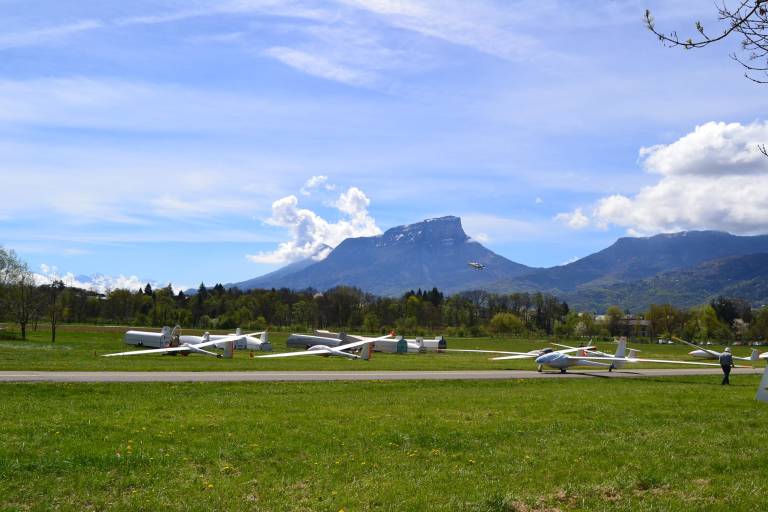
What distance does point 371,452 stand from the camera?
526 inches

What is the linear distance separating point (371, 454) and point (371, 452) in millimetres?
212

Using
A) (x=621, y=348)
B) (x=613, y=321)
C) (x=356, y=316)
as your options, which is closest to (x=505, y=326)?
(x=356, y=316)

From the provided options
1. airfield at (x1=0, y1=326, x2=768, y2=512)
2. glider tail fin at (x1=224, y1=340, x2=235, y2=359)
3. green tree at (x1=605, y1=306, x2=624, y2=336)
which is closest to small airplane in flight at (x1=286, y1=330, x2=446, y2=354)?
glider tail fin at (x1=224, y1=340, x2=235, y2=359)

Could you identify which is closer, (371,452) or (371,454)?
(371,454)

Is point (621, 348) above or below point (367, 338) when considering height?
above

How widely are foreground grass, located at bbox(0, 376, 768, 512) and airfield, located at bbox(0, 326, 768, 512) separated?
45mm

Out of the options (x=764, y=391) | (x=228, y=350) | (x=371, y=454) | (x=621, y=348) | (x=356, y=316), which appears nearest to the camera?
(x=371, y=454)

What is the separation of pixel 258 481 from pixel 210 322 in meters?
136

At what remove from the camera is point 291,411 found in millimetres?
18953

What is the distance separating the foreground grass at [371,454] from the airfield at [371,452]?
0.05 meters

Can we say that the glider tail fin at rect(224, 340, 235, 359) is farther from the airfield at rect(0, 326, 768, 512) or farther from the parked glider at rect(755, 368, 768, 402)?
the parked glider at rect(755, 368, 768, 402)

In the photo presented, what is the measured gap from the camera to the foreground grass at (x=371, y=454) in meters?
Answer: 10.1

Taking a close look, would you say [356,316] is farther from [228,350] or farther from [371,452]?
[371,452]

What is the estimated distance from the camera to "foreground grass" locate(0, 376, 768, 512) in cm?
1009
